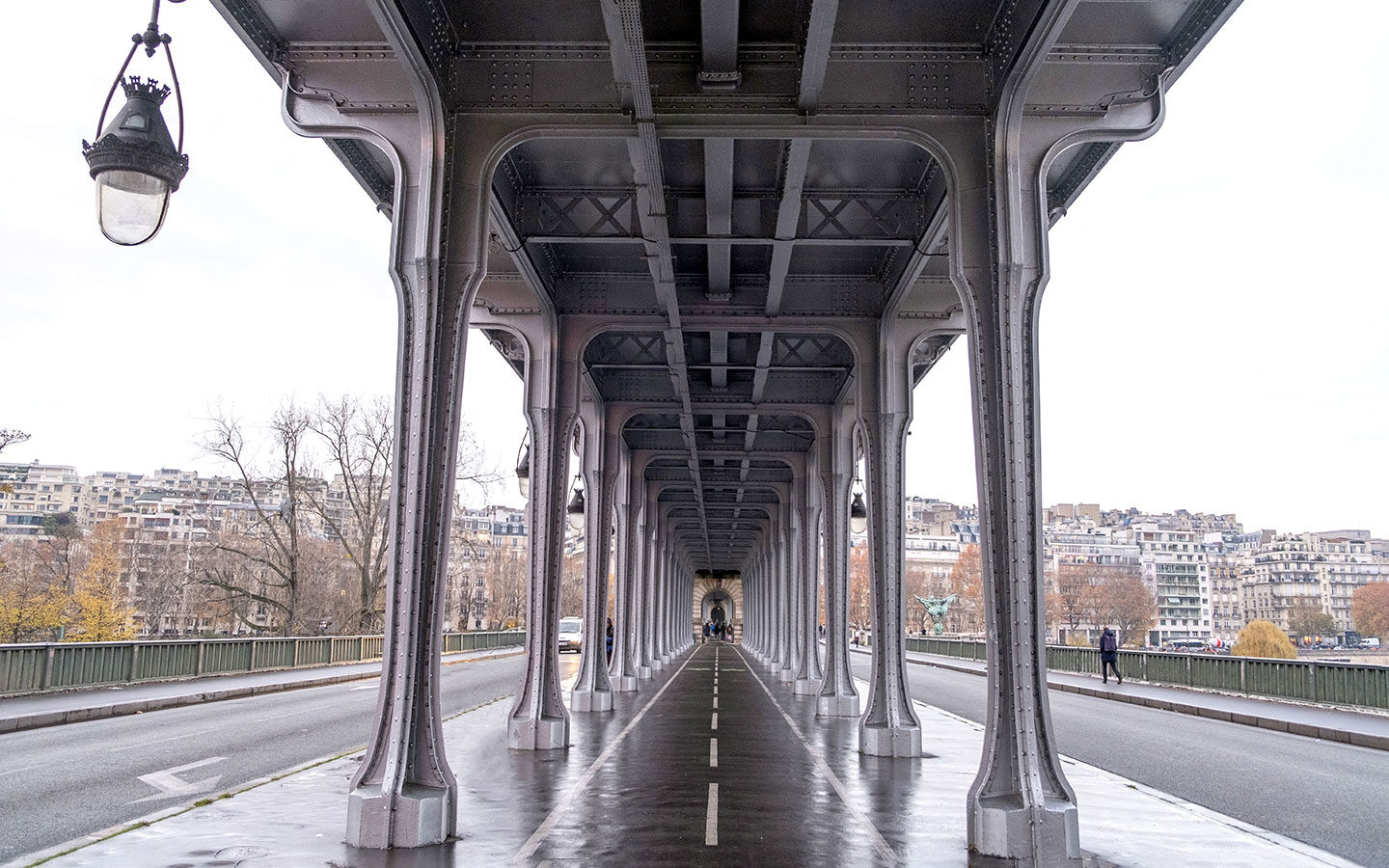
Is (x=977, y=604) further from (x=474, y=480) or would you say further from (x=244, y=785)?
(x=244, y=785)

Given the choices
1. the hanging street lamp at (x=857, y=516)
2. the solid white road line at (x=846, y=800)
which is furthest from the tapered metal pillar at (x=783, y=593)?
the solid white road line at (x=846, y=800)

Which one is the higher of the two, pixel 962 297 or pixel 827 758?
pixel 962 297

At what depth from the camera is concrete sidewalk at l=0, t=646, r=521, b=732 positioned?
16117 millimetres

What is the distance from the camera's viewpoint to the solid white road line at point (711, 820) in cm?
835

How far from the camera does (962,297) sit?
942 centimetres

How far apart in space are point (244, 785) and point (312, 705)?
10984mm

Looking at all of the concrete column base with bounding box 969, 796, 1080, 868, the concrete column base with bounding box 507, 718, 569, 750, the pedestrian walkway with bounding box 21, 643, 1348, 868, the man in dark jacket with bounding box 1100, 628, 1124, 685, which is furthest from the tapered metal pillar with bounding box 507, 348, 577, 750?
the man in dark jacket with bounding box 1100, 628, 1124, 685

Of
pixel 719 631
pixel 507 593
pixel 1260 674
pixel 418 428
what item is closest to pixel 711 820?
pixel 418 428

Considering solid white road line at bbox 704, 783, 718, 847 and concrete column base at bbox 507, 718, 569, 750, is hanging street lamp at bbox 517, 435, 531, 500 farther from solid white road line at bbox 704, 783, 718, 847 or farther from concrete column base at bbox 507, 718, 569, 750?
solid white road line at bbox 704, 783, 718, 847

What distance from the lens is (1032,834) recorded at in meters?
7.94

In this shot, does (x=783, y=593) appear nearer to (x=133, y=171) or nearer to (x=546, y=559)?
(x=546, y=559)

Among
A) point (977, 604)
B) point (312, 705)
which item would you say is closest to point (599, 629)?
point (312, 705)

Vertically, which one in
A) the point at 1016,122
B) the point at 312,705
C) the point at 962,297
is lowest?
the point at 312,705

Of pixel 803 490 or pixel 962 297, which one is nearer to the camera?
pixel 962 297
